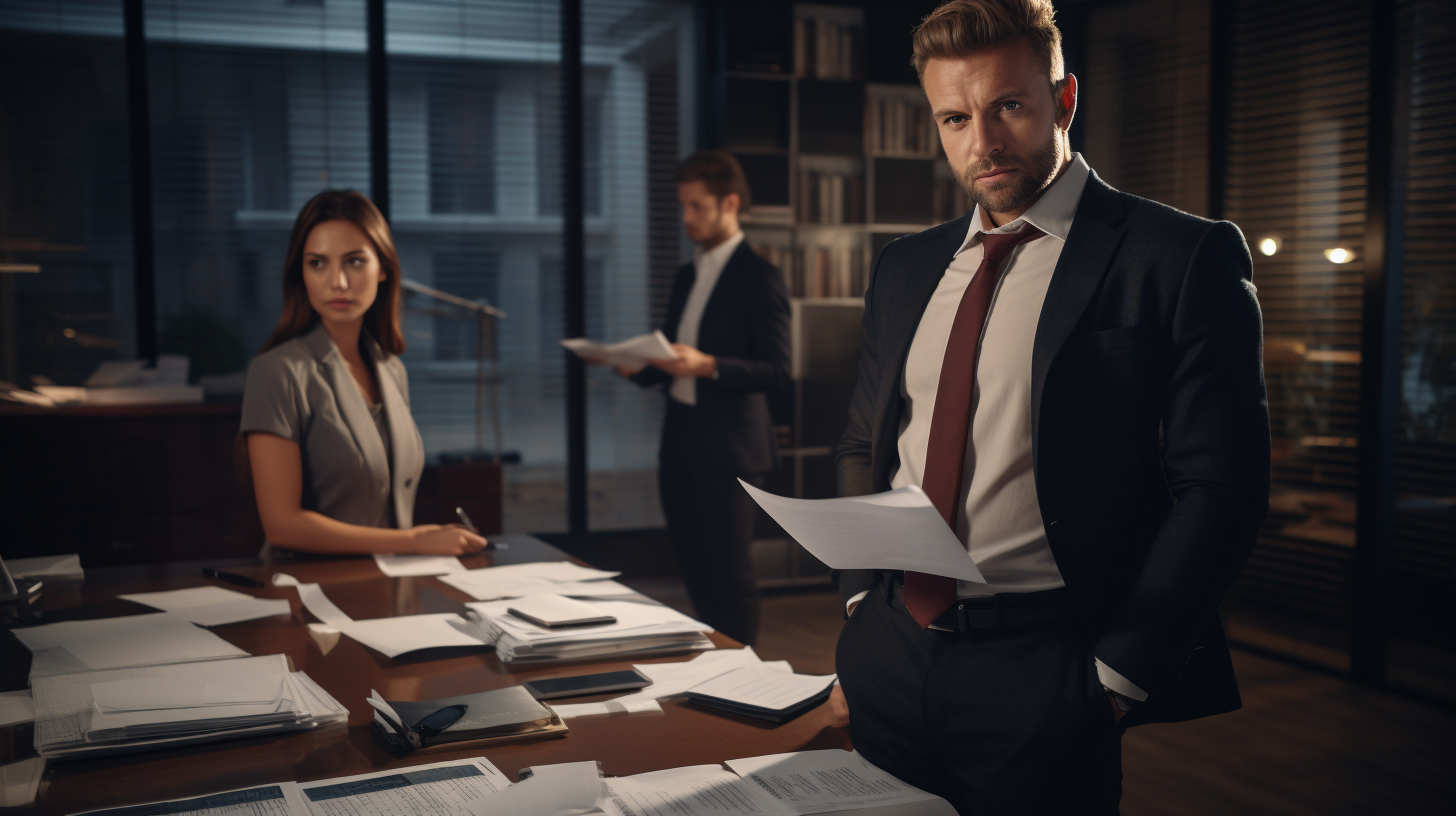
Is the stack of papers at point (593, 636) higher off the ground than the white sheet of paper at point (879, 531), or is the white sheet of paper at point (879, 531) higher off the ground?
the white sheet of paper at point (879, 531)

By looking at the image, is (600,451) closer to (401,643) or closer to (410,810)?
(401,643)

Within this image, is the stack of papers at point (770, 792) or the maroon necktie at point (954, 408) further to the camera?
the maroon necktie at point (954, 408)

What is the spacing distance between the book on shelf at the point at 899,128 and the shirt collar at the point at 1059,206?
13.5 ft

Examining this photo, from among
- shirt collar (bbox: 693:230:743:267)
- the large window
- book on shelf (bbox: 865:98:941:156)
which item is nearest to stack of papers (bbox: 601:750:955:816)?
shirt collar (bbox: 693:230:743:267)

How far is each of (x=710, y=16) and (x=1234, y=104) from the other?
2.44 meters

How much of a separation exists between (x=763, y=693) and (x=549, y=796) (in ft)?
1.40

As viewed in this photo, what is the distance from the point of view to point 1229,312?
114cm

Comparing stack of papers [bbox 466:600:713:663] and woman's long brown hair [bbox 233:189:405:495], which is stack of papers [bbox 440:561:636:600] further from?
woman's long brown hair [bbox 233:189:405:495]

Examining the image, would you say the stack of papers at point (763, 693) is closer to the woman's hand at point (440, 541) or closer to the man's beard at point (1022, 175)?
the man's beard at point (1022, 175)

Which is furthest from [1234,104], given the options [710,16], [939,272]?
[939,272]

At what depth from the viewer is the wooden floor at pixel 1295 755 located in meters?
2.81

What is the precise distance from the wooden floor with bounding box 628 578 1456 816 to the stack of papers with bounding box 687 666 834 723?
1.72m

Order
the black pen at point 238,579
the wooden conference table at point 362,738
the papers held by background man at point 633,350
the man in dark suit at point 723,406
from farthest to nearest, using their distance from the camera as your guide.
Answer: the man in dark suit at point 723,406 < the papers held by background man at point 633,350 < the black pen at point 238,579 < the wooden conference table at point 362,738

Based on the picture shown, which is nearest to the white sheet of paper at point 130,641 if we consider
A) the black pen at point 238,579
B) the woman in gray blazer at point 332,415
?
the black pen at point 238,579
